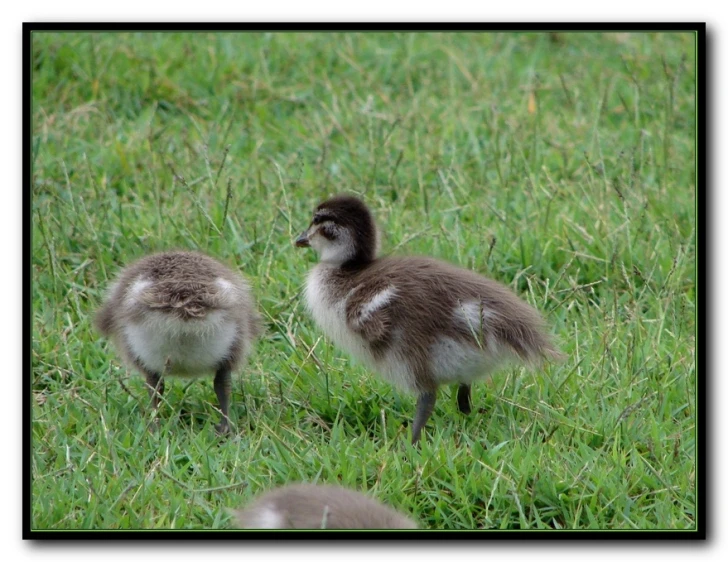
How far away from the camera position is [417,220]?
5.75 metres

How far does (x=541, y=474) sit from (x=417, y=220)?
216cm

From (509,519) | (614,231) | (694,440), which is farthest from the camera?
(614,231)

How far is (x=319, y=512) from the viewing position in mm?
3361

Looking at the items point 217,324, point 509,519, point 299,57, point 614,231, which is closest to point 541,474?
point 509,519

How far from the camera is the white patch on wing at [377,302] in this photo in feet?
13.3

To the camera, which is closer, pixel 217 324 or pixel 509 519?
pixel 509 519

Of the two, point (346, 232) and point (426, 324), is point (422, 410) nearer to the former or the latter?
point (426, 324)

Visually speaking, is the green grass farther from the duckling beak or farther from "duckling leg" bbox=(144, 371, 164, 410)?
the duckling beak

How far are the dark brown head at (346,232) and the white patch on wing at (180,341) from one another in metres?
0.46

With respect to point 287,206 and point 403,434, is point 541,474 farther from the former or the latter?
point 287,206

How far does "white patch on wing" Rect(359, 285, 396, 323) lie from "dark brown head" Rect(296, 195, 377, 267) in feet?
0.91

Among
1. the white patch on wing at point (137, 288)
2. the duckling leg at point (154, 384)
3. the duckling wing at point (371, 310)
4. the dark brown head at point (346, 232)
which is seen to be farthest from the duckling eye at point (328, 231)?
the duckling leg at point (154, 384)

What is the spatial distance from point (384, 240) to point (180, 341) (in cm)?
139

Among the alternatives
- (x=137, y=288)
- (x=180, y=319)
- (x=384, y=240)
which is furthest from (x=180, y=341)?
(x=384, y=240)
